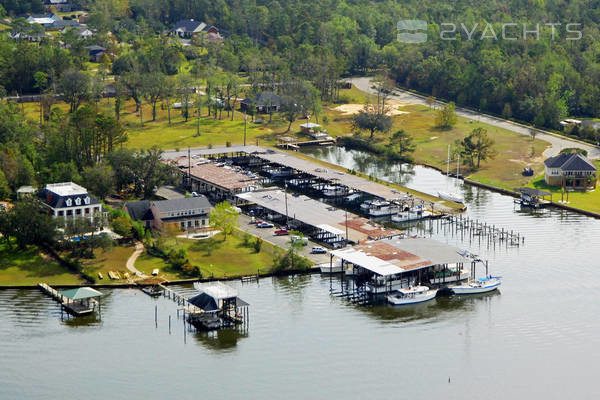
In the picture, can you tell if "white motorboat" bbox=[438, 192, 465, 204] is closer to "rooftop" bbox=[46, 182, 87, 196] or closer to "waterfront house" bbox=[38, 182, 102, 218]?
"waterfront house" bbox=[38, 182, 102, 218]

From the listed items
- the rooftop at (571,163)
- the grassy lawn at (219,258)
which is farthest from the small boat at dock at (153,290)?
the rooftop at (571,163)

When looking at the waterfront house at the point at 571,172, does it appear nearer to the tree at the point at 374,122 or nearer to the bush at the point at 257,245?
the tree at the point at 374,122

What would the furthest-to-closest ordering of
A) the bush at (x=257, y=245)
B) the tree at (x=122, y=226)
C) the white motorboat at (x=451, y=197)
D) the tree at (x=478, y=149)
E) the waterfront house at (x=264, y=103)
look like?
the waterfront house at (x=264, y=103)
the tree at (x=478, y=149)
the white motorboat at (x=451, y=197)
the tree at (x=122, y=226)
the bush at (x=257, y=245)

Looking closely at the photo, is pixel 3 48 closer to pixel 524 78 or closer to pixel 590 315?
pixel 524 78

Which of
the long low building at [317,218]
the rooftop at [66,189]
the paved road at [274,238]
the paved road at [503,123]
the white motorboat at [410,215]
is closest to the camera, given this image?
the paved road at [274,238]

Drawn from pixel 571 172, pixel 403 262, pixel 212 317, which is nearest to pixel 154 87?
pixel 571 172

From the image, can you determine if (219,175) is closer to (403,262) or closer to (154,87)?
(403,262)

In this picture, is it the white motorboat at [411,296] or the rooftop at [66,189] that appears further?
the rooftop at [66,189]
